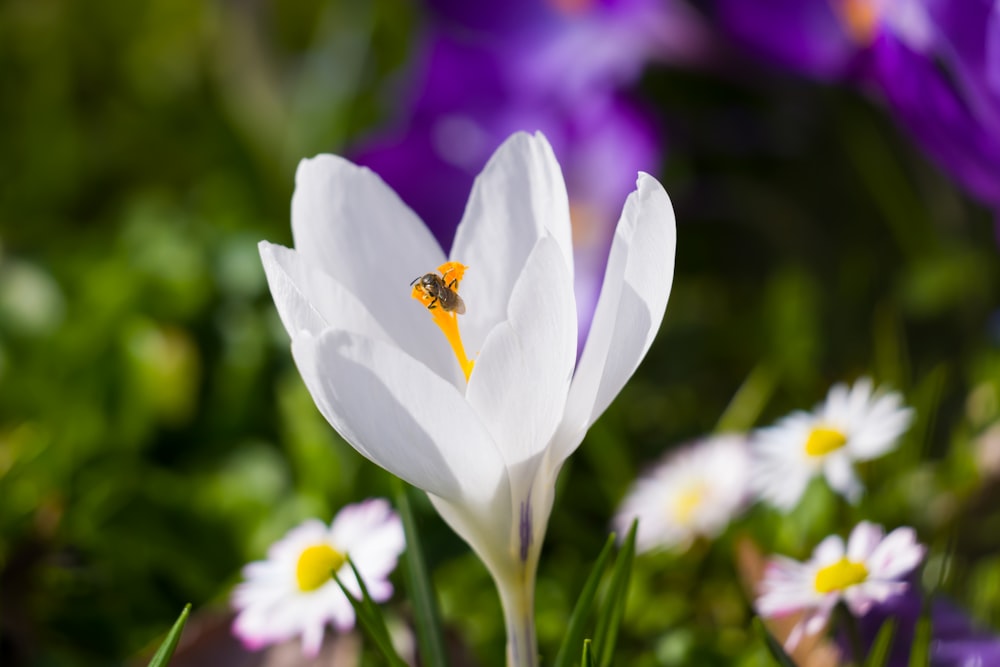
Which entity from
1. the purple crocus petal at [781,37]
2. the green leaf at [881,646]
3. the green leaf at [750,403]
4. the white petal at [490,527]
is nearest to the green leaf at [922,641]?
the green leaf at [881,646]

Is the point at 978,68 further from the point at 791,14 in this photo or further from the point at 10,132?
the point at 10,132

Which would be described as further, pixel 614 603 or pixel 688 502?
pixel 688 502

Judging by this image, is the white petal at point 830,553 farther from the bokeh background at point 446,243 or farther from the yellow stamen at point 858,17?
the yellow stamen at point 858,17

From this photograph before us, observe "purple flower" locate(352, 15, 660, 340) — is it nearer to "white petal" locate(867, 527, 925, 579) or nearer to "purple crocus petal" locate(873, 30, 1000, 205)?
"purple crocus petal" locate(873, 30, 1000, 205)

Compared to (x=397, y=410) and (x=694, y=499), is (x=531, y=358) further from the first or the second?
(x=694, y=499)

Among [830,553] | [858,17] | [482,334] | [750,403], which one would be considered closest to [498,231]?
[482,334]

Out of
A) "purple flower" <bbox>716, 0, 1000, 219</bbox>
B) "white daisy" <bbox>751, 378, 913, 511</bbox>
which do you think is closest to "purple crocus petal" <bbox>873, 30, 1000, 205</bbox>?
"purple flower" <bbox>716, 0, 1000, 219</bbox>
